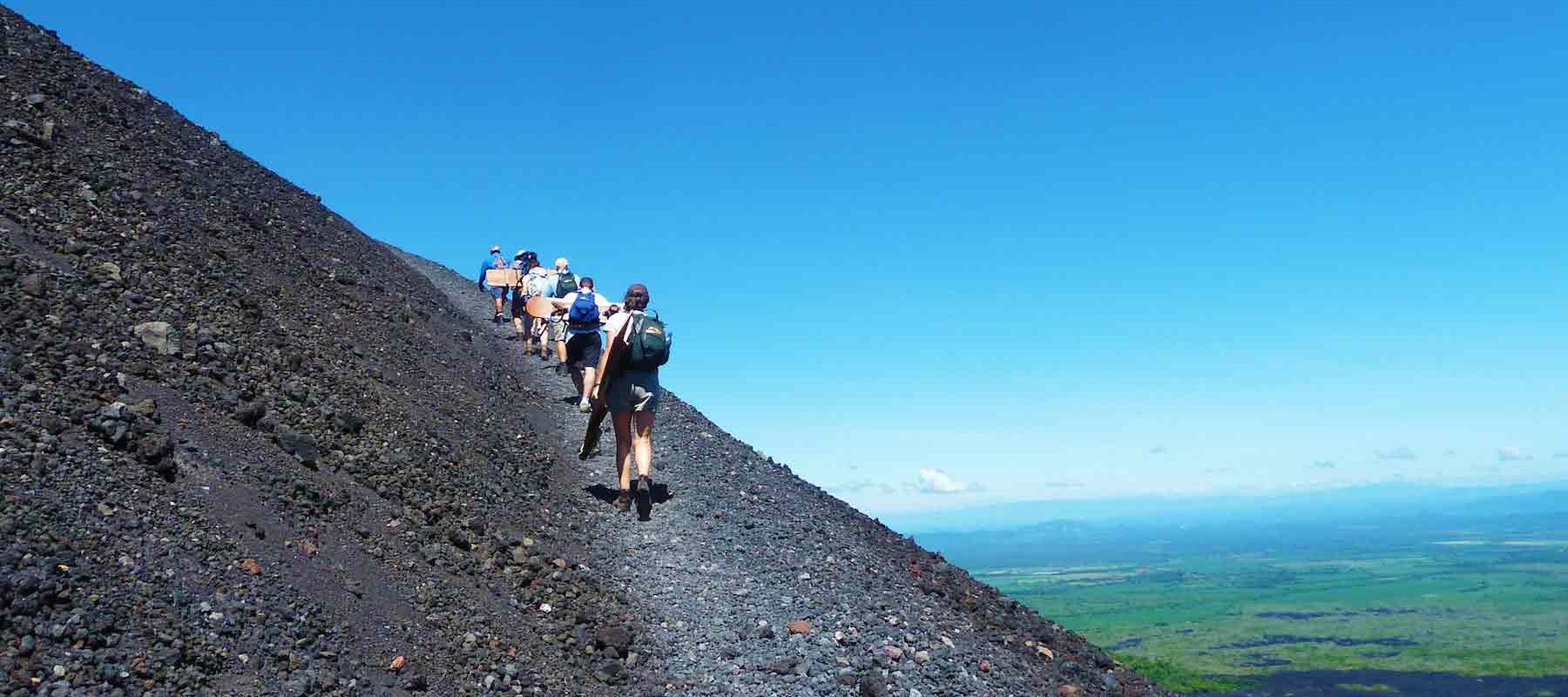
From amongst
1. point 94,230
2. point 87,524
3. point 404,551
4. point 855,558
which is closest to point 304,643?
point 87,524

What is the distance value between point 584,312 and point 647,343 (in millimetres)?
5394

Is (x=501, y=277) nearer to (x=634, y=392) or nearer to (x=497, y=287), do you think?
(x=497, y=287)

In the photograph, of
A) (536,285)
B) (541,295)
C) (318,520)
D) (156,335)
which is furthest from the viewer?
(536,285)

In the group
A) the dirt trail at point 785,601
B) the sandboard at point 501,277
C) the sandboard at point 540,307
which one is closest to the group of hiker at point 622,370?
the dirt trail at point 785,601

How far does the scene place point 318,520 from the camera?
827cm

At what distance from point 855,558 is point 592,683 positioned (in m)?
4.79

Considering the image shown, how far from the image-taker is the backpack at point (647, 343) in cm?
1184

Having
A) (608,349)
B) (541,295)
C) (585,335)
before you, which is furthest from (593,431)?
(541,295)

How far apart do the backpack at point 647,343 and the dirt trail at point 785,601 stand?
7.04ft

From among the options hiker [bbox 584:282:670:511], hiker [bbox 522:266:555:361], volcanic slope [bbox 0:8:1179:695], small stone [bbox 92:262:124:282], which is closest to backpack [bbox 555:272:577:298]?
hiker [bbox 522:266:555:361]

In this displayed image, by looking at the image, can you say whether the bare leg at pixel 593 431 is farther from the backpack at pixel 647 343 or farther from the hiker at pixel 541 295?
the hiker at pixel 541 295

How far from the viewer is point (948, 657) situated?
939cm

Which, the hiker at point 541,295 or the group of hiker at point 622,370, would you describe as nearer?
the group of hiker at point 622,370

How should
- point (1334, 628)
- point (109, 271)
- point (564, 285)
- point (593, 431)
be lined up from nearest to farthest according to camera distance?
point (109, 271) → point (593, 431) → point (564, 285) → point (1334, 628)
